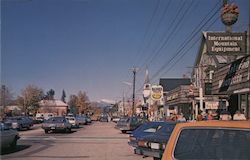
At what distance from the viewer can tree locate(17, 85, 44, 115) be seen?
9812 centimetres

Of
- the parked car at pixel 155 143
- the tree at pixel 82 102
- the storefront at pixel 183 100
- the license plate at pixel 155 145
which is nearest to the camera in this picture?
the parked car at pixel 155 143

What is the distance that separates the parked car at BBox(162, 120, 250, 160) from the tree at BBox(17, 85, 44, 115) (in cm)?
9500

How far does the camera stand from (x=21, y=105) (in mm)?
100562

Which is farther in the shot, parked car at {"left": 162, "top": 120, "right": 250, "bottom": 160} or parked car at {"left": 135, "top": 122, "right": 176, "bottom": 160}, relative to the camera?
parked car at {"left": 135, "top": 122, "right": 176, "bottom": 160}

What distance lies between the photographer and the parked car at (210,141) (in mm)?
4820

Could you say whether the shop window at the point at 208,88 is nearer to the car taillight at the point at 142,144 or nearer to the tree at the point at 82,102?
the car taillight at the point at 142,144

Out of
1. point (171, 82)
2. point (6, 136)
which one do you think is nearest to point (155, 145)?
point (6, 136)

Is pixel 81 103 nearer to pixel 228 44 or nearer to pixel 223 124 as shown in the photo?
pixel 228 44

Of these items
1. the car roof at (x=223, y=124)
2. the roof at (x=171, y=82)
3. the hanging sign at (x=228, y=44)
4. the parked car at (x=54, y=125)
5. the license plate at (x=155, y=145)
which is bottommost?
the license plate at (x=155, y=145)

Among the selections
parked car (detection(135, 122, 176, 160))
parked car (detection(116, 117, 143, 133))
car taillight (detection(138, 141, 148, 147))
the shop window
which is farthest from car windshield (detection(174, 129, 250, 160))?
parked car (detection(116, 117, 143, 133))

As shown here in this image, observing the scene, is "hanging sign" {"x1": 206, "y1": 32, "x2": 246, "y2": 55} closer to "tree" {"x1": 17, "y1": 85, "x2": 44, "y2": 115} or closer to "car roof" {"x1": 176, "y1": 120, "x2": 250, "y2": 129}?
"car roof" {"x1": 176, "y1": 120, "x2": 250, "y2": 129}

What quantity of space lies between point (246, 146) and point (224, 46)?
15.0 m

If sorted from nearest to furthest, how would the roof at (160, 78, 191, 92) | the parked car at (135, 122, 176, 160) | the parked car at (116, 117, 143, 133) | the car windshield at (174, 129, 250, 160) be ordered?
the car windshield at (174, 129, 250, 160) → the parked car at (135, 122, 176, 160) → the parked car at (116, 117, 143, 133) → the roof at (160, 78, 191, 92)

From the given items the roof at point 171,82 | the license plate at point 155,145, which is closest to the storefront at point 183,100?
the roof at point 171,82
